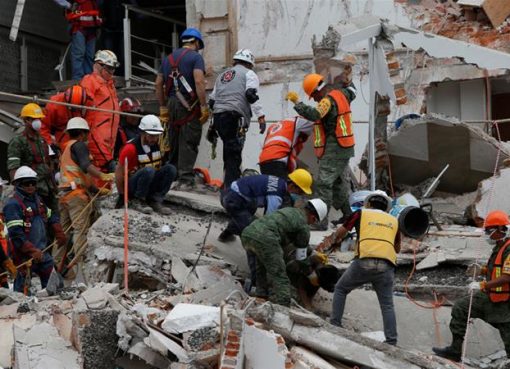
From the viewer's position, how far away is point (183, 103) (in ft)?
44.2

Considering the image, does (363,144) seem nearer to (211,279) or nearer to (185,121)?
(185,121)

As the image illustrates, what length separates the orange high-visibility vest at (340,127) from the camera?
502 inches

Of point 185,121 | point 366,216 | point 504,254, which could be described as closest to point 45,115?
point 185,121

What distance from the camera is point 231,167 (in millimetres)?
13211

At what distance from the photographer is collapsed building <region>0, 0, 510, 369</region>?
9.32 m

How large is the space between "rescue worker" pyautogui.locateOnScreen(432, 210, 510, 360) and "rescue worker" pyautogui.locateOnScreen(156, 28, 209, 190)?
445cm

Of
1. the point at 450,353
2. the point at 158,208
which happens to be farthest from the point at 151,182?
the point at 450,353

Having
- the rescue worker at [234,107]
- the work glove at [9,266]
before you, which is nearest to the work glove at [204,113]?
the rescue worker at [234,107]

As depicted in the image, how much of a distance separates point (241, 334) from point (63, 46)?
1274cm

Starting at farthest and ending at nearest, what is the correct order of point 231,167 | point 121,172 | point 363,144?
point 363,144
point 231,167
point 121,172

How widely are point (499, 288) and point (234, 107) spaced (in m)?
4.26

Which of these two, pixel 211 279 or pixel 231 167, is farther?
pixel 231 167

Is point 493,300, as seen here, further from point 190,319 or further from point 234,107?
point 234,107

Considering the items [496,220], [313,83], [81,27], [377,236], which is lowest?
[377,236]
